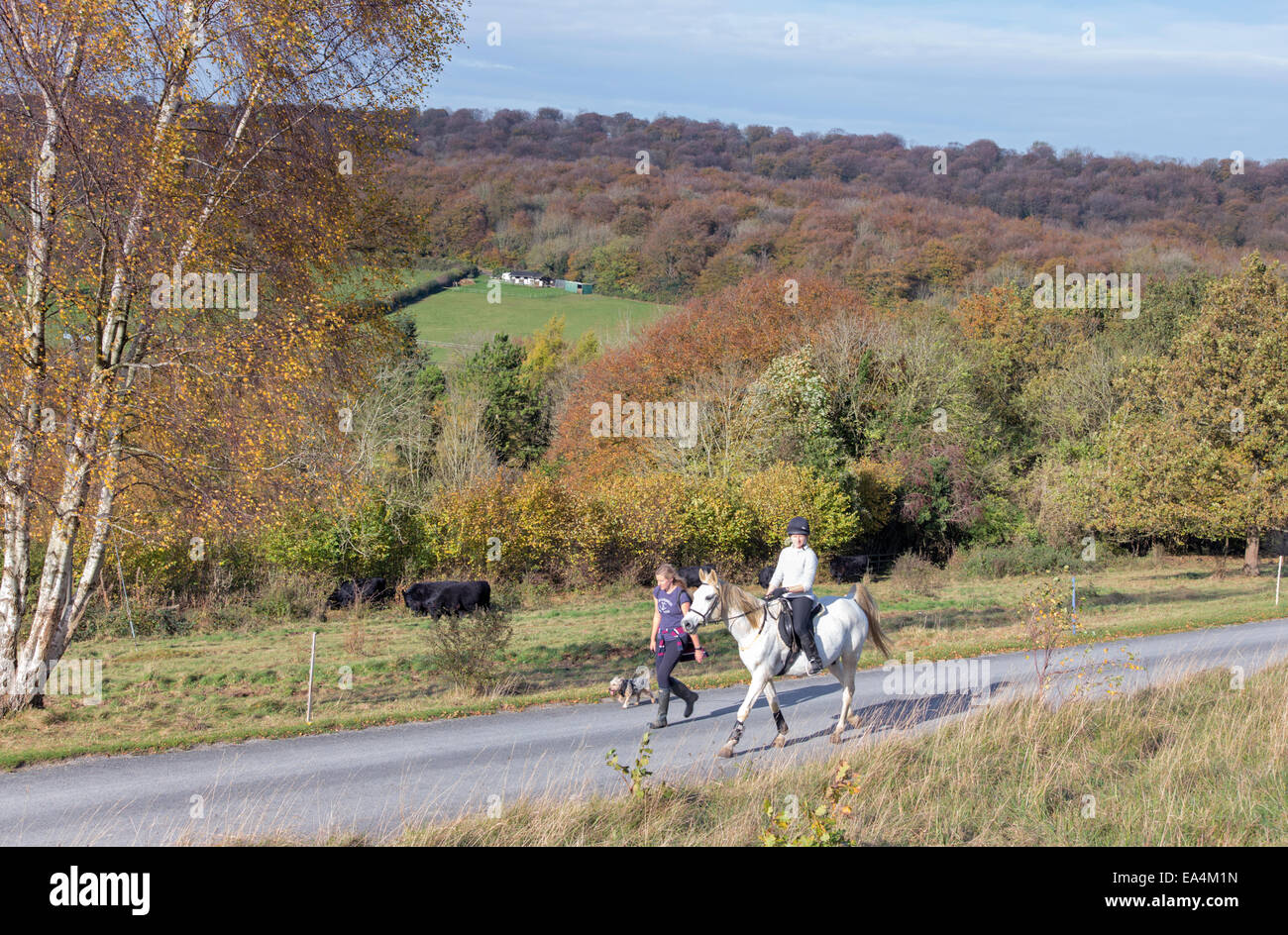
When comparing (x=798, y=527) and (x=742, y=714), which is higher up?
(x=798, y=527)

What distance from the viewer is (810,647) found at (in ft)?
35.4

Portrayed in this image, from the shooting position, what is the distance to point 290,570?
1088 inches

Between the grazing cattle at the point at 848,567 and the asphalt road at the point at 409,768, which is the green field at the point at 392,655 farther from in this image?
the grazing cattle at the point at 848,567

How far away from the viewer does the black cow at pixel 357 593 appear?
27.6 meters

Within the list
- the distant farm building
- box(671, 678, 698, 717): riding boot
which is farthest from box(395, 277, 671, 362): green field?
box(671, 678, 698, 717): riding boot

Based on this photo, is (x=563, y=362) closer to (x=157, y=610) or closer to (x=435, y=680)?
(x=157, y=610)

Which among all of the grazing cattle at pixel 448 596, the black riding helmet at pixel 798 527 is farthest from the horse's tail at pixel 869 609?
the grazing cattle at pixel 448 596

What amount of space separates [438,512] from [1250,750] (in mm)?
24439

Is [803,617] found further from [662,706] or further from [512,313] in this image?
[512,313]

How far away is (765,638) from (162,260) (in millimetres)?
9443

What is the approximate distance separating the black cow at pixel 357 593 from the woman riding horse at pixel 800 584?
19.1m

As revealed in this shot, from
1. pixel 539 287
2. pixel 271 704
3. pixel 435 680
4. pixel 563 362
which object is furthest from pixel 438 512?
pixel 539 287

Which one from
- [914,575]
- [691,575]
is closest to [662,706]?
[691,575]

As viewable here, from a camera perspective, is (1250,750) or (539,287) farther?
(539,287)
